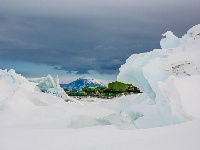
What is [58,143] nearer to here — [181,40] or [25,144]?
[25,144]

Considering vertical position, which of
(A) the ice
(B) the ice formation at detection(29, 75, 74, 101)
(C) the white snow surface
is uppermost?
(A) the ice

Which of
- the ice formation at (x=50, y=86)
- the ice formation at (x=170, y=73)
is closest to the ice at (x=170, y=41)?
the ice formation at (x=170, y=73)

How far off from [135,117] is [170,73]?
203cm

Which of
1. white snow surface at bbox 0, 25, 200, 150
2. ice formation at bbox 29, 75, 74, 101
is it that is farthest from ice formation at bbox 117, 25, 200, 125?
ice formation at bbox 29, 75, 74, 101

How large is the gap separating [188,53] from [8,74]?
11202 mm

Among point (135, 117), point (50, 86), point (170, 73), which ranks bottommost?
point (135, 117)

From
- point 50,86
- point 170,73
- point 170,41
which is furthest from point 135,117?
point 50,86

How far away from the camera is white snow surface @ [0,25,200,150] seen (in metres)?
6.44

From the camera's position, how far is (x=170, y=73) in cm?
1248

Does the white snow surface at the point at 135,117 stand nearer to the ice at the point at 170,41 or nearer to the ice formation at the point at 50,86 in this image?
the ice at the point at 170,41

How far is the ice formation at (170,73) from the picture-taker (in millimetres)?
8914

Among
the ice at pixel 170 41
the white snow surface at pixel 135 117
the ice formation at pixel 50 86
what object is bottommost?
the white snow surface at pixel 135 117

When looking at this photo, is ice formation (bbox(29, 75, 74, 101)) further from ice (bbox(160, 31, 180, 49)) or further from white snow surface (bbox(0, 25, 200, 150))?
ice (bbox(160, 31, 180, 49))

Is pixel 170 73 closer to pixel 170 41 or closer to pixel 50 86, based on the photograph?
pixel 170 41
